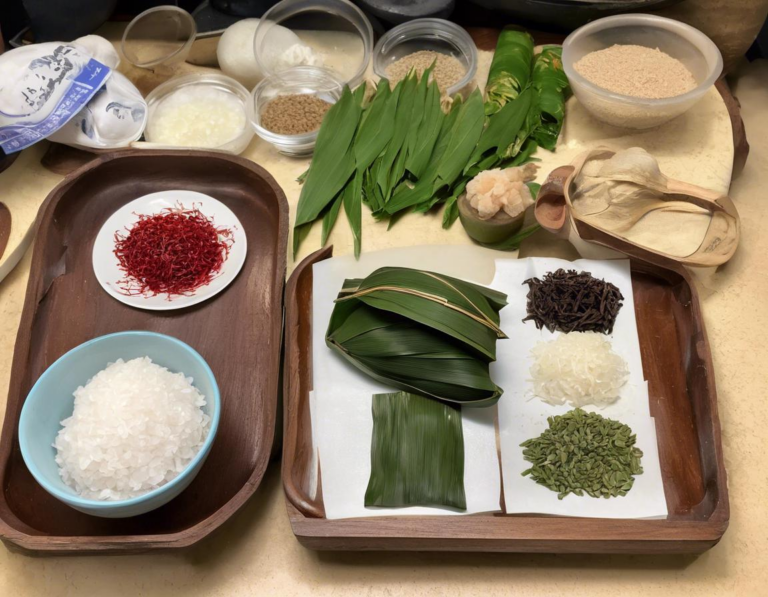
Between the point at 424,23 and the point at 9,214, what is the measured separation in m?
1.55

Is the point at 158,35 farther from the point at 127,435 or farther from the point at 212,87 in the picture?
the point at 127,435

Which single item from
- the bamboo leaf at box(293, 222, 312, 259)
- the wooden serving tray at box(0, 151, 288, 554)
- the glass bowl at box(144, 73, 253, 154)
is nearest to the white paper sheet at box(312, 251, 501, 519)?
the wooden serving tray at box(0, 151, 288, 554)

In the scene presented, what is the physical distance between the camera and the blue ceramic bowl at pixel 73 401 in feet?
4.26

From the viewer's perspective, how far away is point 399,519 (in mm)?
1361

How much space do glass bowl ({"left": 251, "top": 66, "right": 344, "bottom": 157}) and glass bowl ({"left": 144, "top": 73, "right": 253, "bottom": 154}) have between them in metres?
0.04

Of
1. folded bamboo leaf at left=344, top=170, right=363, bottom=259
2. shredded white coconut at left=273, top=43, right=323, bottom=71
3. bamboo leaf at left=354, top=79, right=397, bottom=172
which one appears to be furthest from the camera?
shredded white coconut at left=273, top=43, right=323, bottom=71

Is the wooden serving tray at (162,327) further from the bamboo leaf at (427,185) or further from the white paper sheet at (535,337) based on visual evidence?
the white paper sheet at (535,337)

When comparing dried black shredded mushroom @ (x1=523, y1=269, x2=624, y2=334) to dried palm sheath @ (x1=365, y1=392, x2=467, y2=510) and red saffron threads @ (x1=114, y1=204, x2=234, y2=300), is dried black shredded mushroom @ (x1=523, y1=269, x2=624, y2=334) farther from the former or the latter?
red saffron threads @ (x1=114, y1=204, x2=234, y2=300)

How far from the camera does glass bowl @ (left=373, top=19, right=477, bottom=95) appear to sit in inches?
89.0

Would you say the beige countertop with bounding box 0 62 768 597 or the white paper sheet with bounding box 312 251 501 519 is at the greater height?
the white paper sheet with bounding box 312 251 501 519

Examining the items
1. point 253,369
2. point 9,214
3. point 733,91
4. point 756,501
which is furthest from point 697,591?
point 9,214

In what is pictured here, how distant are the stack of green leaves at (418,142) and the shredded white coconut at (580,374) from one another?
563mm

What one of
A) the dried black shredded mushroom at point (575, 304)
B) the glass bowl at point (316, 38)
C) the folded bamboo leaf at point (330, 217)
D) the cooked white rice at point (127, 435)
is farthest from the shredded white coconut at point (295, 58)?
the cooked white rice at point (127, 435)

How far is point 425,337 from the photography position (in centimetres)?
154
